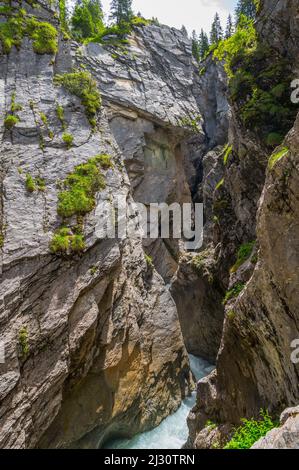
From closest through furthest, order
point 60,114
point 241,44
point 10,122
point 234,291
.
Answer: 1. point 234,291
2. point 10,122
3. point 60,114
4. point 241,44

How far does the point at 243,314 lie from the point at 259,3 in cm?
1767

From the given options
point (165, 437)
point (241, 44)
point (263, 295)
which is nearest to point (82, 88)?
point (241, 44)

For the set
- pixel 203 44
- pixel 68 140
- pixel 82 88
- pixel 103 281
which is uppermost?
pixel 203 44

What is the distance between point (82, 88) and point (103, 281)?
11798 millimetres

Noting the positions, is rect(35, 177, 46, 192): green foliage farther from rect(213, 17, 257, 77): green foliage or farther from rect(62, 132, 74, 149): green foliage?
rect(213, 17, 257, 77): green foliage

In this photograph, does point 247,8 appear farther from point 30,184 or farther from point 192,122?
point 30,184

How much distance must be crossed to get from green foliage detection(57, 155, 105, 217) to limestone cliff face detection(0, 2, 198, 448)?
12.7 inches

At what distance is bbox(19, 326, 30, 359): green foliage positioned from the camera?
11.0 meters

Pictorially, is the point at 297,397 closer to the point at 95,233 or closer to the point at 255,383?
the point at 255,383

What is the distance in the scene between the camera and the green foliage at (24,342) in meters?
11.0

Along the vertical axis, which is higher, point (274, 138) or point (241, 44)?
point (241, 44)

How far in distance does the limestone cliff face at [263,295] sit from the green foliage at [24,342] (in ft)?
24.3

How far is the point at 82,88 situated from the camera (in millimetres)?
18781

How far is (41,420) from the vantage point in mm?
11305
